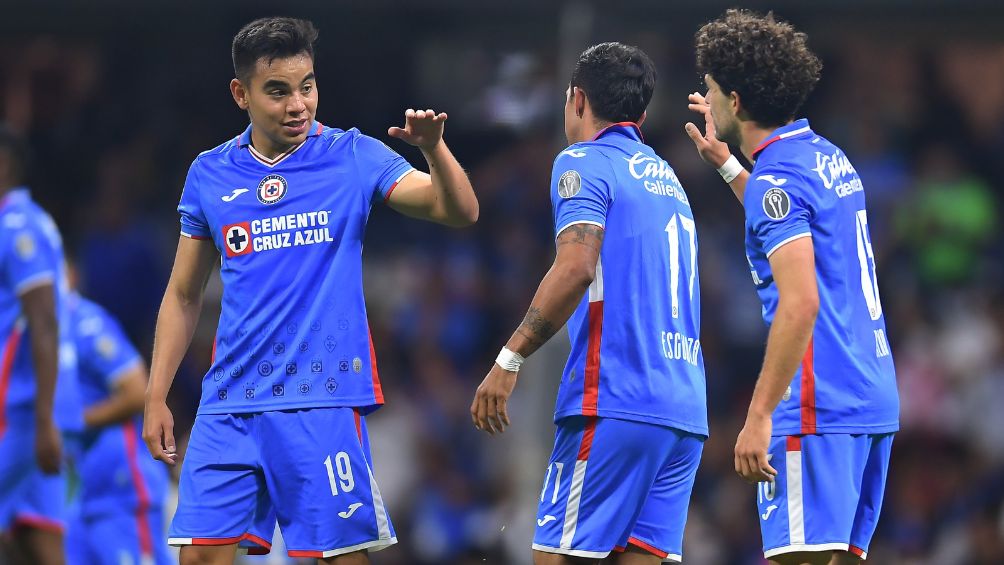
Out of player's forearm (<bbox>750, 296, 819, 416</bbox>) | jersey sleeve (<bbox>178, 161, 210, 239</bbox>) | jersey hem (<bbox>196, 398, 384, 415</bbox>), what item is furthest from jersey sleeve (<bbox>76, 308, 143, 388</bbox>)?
player's forearm (<bbox>750, 296, 819, 416</bbox>)

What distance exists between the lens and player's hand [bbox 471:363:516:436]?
5109 mm

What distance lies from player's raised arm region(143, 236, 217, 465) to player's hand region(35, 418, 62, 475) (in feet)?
5.76

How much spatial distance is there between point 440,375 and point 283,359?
24.1ft

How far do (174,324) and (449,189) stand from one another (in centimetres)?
122

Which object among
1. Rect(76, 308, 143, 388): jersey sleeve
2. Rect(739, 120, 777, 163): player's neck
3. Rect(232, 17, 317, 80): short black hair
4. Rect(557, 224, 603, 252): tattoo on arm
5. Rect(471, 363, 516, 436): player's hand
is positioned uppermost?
Rect(232, 17, 317, 80): short black hair

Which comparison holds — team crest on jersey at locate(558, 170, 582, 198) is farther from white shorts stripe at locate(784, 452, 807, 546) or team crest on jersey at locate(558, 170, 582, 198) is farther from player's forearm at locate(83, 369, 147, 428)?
player's forearm at locate(83, 369, 147, 428)

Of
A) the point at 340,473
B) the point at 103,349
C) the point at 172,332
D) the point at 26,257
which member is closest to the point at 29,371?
the point at 26,257

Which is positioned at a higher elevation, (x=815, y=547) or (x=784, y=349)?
(x=784, y=349)

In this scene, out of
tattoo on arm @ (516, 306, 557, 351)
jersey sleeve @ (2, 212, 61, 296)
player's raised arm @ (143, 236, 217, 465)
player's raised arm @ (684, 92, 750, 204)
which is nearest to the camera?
tattoo on arm @ (516, 306, 557, 351)

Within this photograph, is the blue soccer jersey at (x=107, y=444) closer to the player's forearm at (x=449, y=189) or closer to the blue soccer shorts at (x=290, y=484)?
the blue soccer shorts at (x=290, y=484)

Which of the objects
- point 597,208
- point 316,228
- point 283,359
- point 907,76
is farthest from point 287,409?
point 907,76

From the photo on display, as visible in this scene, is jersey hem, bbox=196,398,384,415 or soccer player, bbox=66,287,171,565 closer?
jersey hem, bbox=196,398,384,415

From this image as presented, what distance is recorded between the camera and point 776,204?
5.30 metres

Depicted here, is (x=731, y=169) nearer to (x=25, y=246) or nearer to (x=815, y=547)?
(x=815, y=547)
